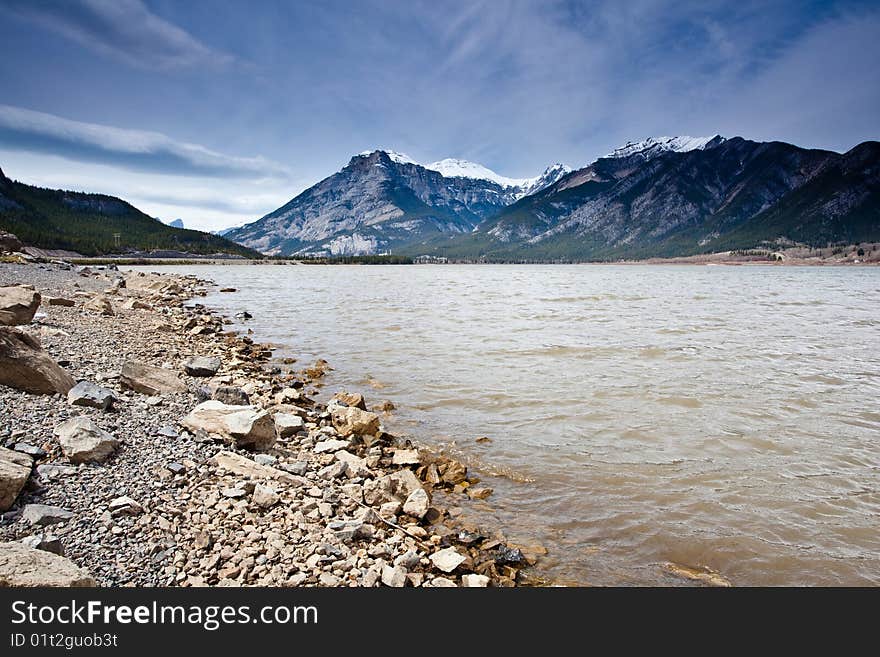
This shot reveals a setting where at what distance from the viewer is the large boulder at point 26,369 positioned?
7.71 m

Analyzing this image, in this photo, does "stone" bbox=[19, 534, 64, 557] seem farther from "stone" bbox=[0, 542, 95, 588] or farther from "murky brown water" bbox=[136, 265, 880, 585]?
"murky brown water" bbox=[136, 265, 880, 585]

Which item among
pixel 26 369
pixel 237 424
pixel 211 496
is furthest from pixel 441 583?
pixel 26 369

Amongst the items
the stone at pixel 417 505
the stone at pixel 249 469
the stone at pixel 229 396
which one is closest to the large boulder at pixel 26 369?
the stone at pixel 229 396

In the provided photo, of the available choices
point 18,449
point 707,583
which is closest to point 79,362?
point 18,449

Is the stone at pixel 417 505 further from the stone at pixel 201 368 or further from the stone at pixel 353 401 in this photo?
the stone at pixel 201 368

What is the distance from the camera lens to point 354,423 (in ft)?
33.7

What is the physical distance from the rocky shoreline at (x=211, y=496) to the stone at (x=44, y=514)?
13 millimetres

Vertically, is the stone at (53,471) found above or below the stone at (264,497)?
above

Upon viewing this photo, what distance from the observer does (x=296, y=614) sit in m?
4.34

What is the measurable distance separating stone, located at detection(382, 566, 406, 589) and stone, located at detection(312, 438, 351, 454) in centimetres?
416

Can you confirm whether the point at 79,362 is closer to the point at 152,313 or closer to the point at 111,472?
the point at 111,472

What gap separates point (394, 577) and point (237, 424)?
14.7 feet

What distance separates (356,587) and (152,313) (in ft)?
97.3

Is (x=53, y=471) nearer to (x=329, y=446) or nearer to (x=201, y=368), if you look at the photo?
(x=329, y=446)
